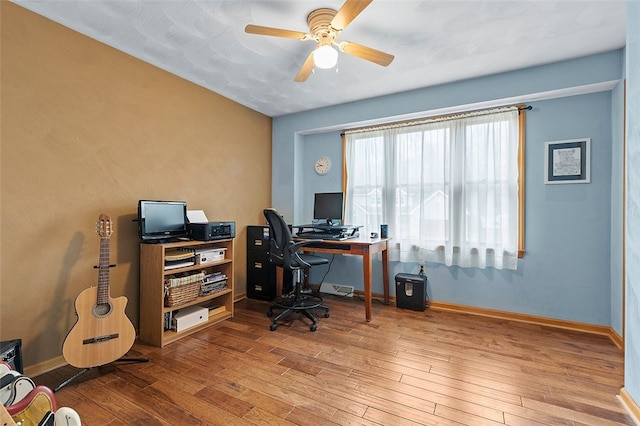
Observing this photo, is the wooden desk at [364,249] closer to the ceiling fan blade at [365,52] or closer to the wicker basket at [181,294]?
the wicker basket at [181,294]

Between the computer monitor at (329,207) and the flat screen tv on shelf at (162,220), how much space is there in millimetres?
1563

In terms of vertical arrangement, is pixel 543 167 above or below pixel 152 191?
above

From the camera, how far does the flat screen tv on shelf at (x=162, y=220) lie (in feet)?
7.63

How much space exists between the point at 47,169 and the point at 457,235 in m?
3.70

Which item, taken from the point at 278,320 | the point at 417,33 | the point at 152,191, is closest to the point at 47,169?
the point at 152,191

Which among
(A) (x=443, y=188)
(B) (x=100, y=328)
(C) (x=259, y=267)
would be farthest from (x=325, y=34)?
(C) (x=259, y=267)

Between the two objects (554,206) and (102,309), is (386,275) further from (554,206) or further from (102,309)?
(102,309)

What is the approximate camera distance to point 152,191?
8.57 feet

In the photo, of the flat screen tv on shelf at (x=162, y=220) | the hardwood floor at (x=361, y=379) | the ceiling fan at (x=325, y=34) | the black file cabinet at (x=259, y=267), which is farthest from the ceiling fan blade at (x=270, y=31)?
the hardwood floor at (x=361, y=379)

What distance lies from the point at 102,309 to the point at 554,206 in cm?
396

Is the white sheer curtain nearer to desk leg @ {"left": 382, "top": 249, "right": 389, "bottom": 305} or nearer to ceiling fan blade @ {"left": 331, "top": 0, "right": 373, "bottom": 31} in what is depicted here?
desk leg @ {"left": 382, "top": 249, "right": 389, "bottom": 305}

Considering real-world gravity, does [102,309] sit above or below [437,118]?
below

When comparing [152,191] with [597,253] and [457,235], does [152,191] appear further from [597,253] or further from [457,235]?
[597,253]

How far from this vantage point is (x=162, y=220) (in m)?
2.47
